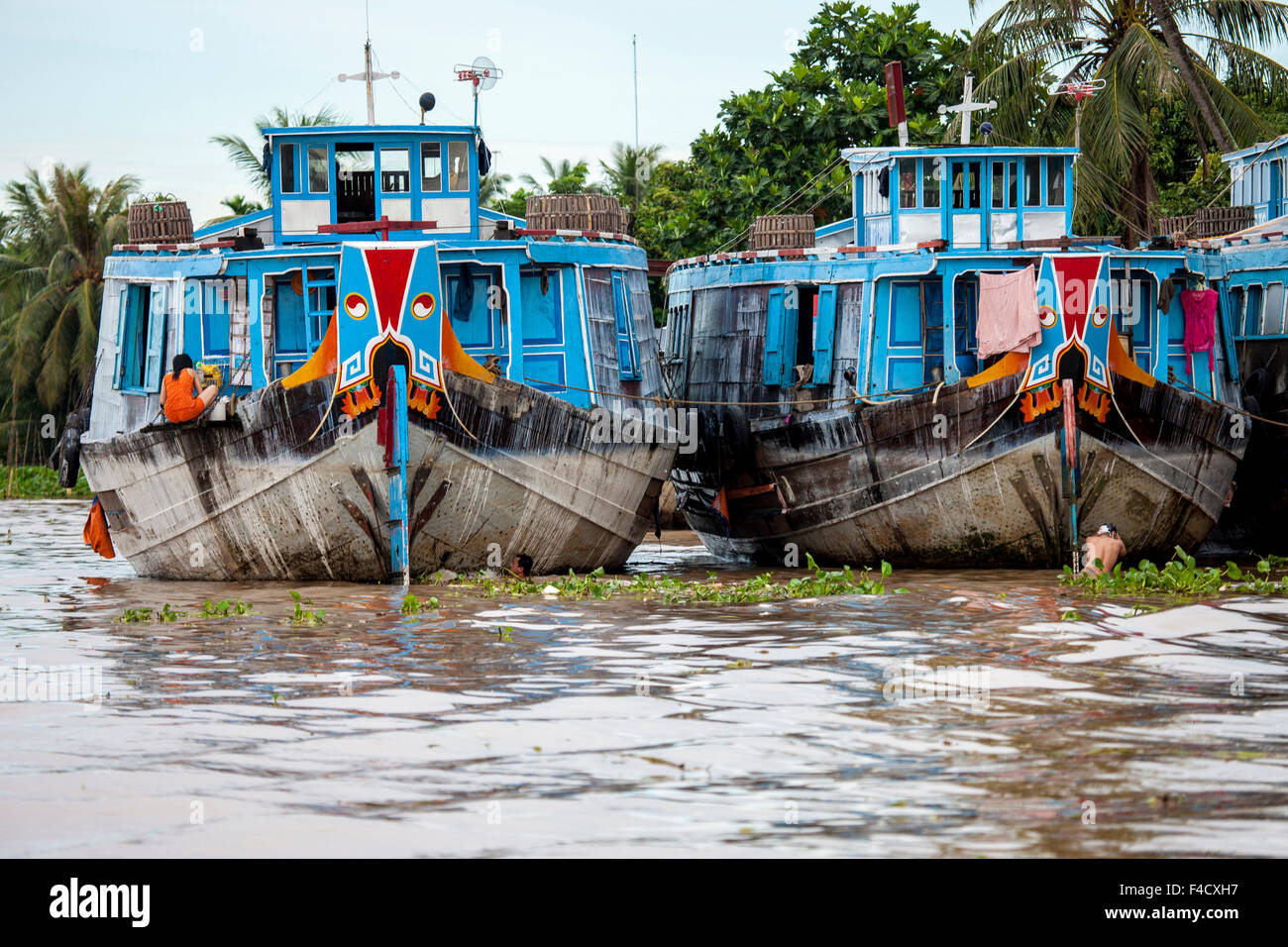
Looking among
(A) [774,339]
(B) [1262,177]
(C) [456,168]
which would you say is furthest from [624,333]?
(B) [1262,177]

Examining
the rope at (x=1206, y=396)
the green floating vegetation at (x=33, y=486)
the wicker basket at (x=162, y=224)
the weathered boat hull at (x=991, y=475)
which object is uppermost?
the wicker basket at (x=162, y=224)

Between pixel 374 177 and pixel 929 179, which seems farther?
pixel 929 179

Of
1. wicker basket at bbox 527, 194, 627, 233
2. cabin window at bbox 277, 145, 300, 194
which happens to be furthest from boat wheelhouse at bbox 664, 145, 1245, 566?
cabin window at bbox 277, 145, 300, 194

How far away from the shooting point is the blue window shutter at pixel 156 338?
19.3 m


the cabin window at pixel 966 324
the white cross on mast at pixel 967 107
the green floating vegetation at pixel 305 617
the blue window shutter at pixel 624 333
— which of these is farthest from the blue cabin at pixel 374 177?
the white cross on mast at pixel 967 107

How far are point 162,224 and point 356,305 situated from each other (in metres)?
5.26

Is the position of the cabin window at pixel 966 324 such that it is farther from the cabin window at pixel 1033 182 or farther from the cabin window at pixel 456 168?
the cabin window at pixel 456 168

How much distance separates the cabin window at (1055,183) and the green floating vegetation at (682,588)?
6.80 m

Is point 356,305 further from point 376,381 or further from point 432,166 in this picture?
point 432,166

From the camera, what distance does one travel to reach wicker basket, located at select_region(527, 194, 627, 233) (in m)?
19.7

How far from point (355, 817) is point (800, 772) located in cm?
229

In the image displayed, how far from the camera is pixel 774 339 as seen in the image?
832 inches
